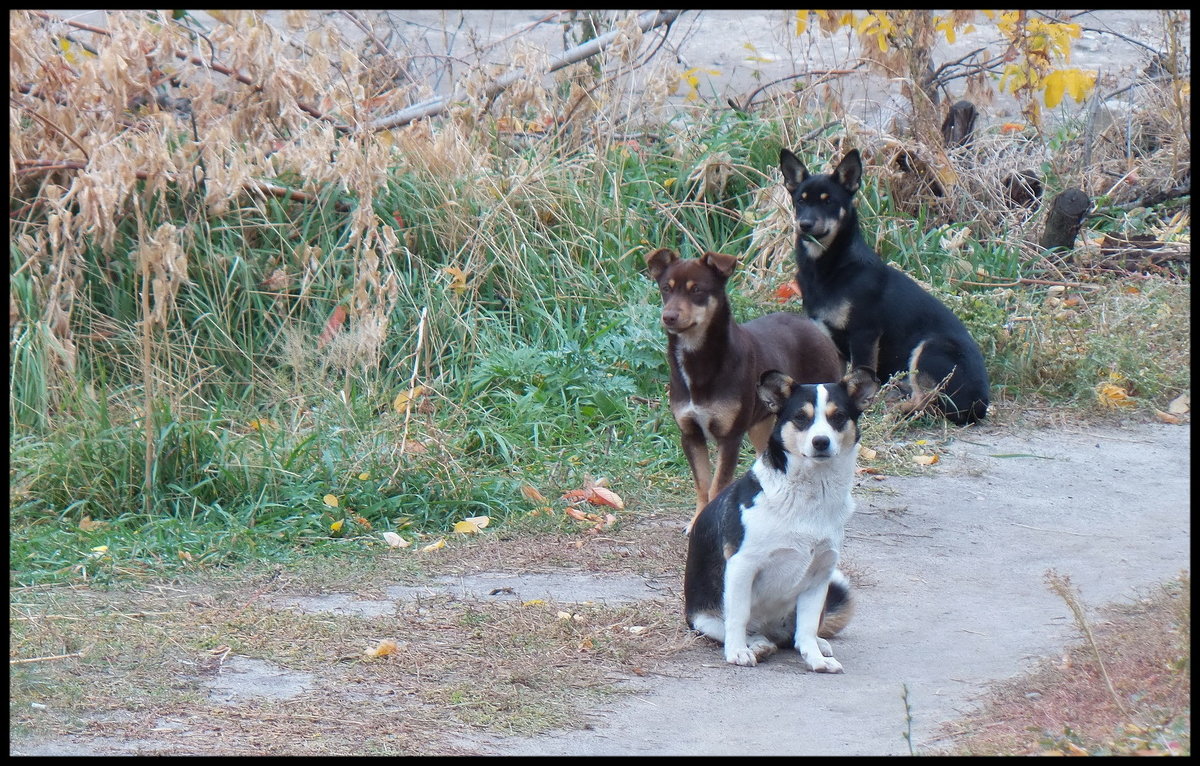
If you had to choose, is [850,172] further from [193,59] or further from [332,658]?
[332,658]

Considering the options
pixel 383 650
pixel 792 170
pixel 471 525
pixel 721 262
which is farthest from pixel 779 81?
pixel 383 650

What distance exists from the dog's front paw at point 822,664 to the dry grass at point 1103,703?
585 millimetres

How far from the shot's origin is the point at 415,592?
17.5 ft

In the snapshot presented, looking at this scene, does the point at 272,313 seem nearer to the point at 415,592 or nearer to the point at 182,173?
the point at 182,173

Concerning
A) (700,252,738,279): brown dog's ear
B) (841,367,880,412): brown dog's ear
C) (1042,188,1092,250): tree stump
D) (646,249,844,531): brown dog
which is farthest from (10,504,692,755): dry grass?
(1042,188,1092,250): tree stump

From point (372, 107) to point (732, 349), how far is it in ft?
15.9

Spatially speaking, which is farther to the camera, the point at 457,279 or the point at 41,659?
the point at 457,279

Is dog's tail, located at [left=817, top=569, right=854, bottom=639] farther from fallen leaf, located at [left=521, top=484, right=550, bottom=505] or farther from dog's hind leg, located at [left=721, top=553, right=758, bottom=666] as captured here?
fallen leaf, located at [left=521, top=484, right=550, bottom=505]

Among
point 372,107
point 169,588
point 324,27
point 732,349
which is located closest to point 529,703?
point 169,588

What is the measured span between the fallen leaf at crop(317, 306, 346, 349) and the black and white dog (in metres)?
4.06

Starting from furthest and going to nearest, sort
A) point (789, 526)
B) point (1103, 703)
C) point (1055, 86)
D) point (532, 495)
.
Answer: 1. point (1055, 86)
2. point (532, 495)
3. point (789, 526)
4. point (1103, 703)

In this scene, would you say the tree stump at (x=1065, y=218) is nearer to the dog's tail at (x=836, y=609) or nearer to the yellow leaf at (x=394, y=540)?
the dog's tail at (x=836, y=609)

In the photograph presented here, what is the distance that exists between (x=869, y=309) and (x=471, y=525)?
3292mm

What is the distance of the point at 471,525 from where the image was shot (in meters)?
6.20
